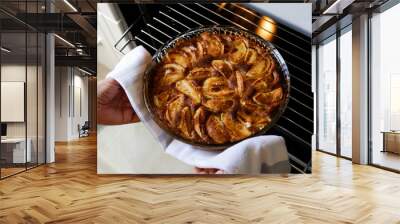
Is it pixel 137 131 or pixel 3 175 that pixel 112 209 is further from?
pixel 3 175

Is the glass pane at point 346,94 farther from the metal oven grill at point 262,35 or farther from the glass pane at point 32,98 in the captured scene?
the glass pane at point 32,98

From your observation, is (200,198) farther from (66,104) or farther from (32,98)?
(66,104)

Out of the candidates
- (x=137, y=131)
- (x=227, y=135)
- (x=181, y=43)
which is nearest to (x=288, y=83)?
(x=227, y=135)

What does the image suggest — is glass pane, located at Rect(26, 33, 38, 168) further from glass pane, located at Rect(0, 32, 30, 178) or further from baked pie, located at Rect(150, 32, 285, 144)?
baked pie, located at Rect(150, 32, 285, 144)

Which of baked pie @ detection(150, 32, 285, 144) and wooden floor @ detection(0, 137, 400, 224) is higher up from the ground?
baked pie @ detection(150, 32, 285, 144)

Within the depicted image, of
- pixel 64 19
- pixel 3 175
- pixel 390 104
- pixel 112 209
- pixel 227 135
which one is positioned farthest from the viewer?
pixel 64 19

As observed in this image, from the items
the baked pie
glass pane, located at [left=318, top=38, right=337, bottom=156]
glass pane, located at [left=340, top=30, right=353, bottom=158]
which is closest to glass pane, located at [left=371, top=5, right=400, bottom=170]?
glass pane, located at [left=340, top=30, right=353, bottom=158]
